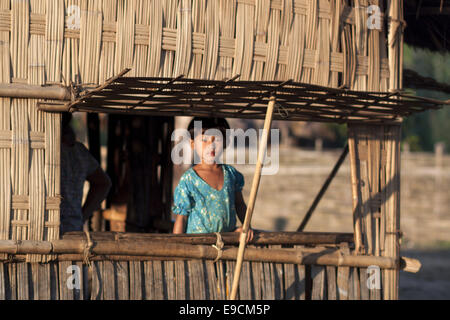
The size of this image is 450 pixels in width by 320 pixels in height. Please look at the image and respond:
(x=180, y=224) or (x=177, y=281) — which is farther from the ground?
(x=180, y=224)

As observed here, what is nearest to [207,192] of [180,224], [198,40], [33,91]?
[180,224]

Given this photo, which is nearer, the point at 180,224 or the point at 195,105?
the point at 195,105

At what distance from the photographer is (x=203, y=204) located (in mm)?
4512

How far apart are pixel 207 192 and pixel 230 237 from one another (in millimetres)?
349

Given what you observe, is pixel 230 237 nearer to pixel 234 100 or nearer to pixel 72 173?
pixel 234 100

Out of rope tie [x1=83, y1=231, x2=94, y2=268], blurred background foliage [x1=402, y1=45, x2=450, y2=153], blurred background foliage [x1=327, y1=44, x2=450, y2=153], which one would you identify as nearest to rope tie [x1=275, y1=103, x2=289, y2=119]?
rope tie [x1=83, y1=231, x2=94, y2=268]

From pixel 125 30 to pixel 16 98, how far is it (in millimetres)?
775

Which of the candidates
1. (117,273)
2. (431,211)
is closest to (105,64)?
(117,273)

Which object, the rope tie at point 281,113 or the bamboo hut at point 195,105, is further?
the rope tie at point 281,113

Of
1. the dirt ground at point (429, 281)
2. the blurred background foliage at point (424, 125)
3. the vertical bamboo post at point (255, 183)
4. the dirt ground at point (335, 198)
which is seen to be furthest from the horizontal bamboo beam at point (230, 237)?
the blurred background foliage at point (424, 125)

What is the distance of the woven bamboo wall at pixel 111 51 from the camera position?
157 inches

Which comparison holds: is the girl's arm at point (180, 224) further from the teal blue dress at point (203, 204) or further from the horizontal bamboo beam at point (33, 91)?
the horizontal bamboo beam at point (33, 91)

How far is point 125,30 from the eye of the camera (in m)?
4.14
